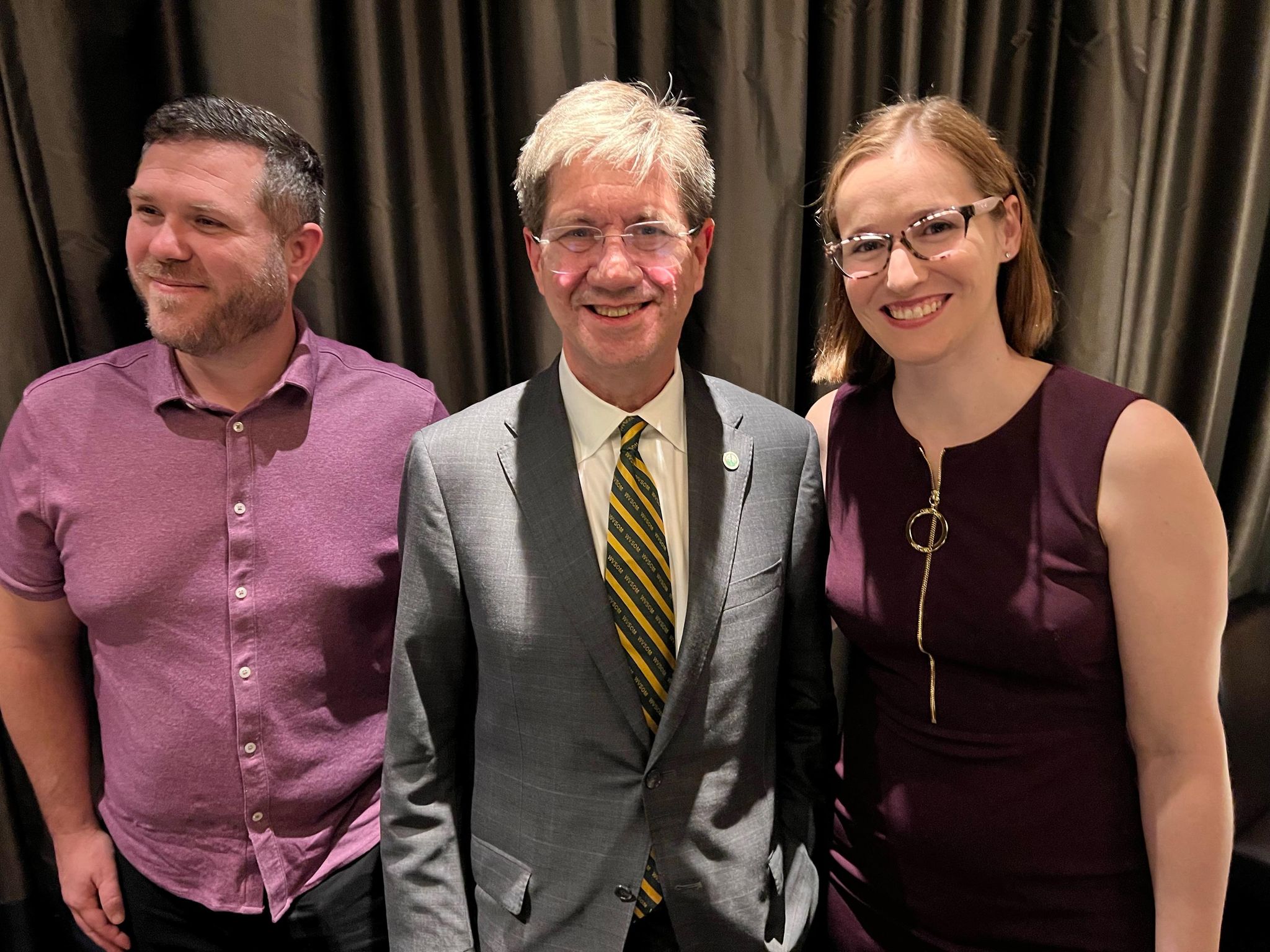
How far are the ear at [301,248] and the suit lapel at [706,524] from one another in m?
0.64

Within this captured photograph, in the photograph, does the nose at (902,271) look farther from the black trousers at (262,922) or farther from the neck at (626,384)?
the black trousers at (262,922)

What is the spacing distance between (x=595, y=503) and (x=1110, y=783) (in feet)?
2.57

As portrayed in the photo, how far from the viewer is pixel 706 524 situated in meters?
1.21

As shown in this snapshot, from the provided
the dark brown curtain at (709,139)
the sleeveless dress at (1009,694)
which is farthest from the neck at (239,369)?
the sleeveless dress at (1009,694)

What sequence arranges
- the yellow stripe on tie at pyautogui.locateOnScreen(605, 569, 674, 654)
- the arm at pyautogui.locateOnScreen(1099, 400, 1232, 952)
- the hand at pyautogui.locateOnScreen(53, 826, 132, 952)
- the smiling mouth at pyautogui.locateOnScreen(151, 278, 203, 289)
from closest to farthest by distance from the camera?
the arm at pyautogui.locateOnScreen(1099, 400, 1232, 952) → the yellow stripe on tie at pyautogui.locateOnScreen(605, 569, 674, 654) → the smiling mouth at pyautogui.locateOnScreen(151, 278, 203, 289) → the hand at pyautogui.locateOnScreen(53, 826, 132, 952)

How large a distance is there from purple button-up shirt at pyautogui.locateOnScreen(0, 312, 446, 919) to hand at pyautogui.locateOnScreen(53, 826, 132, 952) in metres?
0.07

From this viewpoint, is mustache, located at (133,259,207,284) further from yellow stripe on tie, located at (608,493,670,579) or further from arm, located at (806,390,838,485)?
arm, located at (806,390,838,485)

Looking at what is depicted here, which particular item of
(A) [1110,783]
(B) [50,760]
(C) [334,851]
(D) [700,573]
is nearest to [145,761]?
(B) [50,760]

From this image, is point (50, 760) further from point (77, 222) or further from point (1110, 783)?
point (1110, 783)

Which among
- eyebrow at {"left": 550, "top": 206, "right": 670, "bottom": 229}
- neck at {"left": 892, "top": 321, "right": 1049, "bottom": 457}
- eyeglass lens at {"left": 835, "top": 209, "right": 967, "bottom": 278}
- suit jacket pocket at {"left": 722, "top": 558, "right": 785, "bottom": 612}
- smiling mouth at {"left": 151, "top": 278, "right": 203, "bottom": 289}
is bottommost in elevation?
suit jacket pocket at {"left": 722, "top": 558, "right": 785, "bottom": 612}

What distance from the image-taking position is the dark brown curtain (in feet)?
4.85

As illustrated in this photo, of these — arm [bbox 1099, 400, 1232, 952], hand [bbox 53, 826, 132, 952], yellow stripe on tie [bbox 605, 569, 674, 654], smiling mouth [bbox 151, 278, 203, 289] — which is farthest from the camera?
hand [bbox 53, 826, 132, 952]

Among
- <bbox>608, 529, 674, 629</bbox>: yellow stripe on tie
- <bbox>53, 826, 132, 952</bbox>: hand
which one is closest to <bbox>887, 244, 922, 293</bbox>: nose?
<bbox>608, 529, 674, 629</bbox>: yellow stripe on tie

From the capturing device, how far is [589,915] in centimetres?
117
